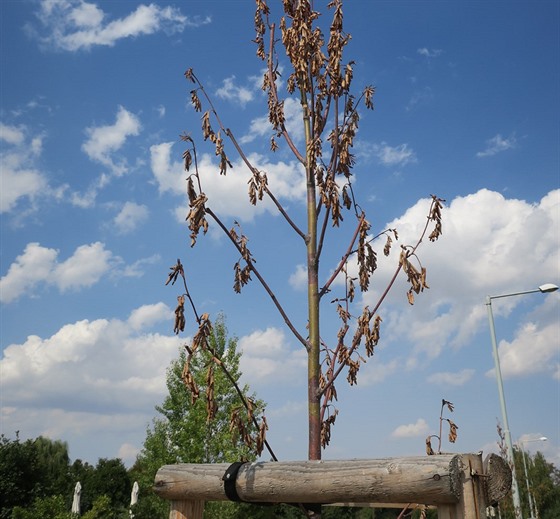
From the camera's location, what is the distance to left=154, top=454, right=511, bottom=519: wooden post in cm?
302

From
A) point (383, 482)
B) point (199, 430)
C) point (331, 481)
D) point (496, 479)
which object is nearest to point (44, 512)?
point (199, 430)

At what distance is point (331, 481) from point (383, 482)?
0.32 metres

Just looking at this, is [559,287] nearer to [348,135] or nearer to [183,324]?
[348,135]

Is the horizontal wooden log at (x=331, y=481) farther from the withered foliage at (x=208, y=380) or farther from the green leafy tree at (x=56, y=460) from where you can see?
the green leafy tree at (x=56, y=460)

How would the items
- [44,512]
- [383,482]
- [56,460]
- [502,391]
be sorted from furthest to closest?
[56,460] < [44,512] < [502,391] < [383,482]

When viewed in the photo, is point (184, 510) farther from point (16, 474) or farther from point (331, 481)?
point (16, 474)

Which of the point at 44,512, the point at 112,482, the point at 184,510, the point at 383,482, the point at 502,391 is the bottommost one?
the point at 44,512

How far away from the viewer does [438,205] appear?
15.1ft

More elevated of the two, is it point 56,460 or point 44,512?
point 56,460

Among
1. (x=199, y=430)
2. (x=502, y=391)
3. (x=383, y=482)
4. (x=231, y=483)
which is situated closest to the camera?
(x=383, y=482)

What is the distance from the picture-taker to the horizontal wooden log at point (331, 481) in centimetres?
302

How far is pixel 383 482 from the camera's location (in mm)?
3137

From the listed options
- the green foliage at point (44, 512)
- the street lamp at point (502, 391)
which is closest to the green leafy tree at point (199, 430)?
the green foliage at point (44, 512)

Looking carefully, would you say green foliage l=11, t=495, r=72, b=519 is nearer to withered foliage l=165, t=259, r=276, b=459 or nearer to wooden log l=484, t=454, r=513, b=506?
withered foliage l=165, t=259, r=276, b=459
